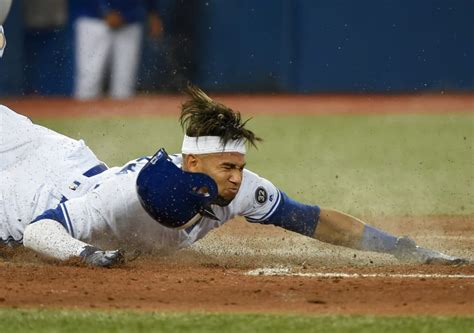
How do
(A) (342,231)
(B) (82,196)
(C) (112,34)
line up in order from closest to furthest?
(B) (82,196), (A) (342,231), (C) (112,34)

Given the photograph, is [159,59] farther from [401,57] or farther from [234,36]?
[401,57]

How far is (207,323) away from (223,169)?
4.46 ft

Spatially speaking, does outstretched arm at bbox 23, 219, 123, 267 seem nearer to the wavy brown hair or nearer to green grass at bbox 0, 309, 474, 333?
the wavy brown hair

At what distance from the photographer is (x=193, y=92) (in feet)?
21.5

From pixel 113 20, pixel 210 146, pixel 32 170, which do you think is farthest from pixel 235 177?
pixel 113 20

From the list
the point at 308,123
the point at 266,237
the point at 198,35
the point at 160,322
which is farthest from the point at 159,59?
the point at 160,322

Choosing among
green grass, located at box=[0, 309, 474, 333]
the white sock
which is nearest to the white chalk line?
the white sock

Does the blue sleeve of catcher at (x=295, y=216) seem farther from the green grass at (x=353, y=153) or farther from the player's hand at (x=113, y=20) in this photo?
the player's hand at (x=113, y=20)

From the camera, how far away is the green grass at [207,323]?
5059mm

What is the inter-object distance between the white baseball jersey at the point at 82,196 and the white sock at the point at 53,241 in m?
0.08

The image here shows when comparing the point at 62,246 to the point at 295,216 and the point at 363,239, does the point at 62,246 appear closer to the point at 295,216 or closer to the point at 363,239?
the point at 295,216

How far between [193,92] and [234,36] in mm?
12251

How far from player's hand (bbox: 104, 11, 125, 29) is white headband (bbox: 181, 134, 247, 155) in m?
12.0

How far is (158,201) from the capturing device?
6.25 meters
